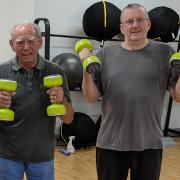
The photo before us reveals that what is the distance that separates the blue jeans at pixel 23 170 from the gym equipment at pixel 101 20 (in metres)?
2.74

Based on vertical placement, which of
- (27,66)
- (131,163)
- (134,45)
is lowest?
(131,163)

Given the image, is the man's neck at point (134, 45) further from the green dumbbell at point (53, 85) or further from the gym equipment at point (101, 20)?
the gym equipment at point (101, 20)

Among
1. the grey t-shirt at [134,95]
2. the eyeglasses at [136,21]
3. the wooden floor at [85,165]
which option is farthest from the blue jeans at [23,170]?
the wooden floor at [85,165]

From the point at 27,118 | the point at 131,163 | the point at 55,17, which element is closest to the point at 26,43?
the point at 27,118

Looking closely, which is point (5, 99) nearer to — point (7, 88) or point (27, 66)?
point (7, 88)

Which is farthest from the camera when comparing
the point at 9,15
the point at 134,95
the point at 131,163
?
the point at 9,15

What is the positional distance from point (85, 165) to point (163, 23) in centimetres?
215

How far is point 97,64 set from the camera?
195 centimetres

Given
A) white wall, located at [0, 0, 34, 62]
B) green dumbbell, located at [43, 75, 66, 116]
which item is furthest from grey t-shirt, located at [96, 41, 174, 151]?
white wall, located at [0, 0, 34, 62]

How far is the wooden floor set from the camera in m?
3.57

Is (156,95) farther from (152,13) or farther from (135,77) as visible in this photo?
(152,13)

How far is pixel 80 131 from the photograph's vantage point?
4.46m

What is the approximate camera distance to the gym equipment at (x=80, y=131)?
4.46m

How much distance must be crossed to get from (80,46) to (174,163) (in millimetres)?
2527
